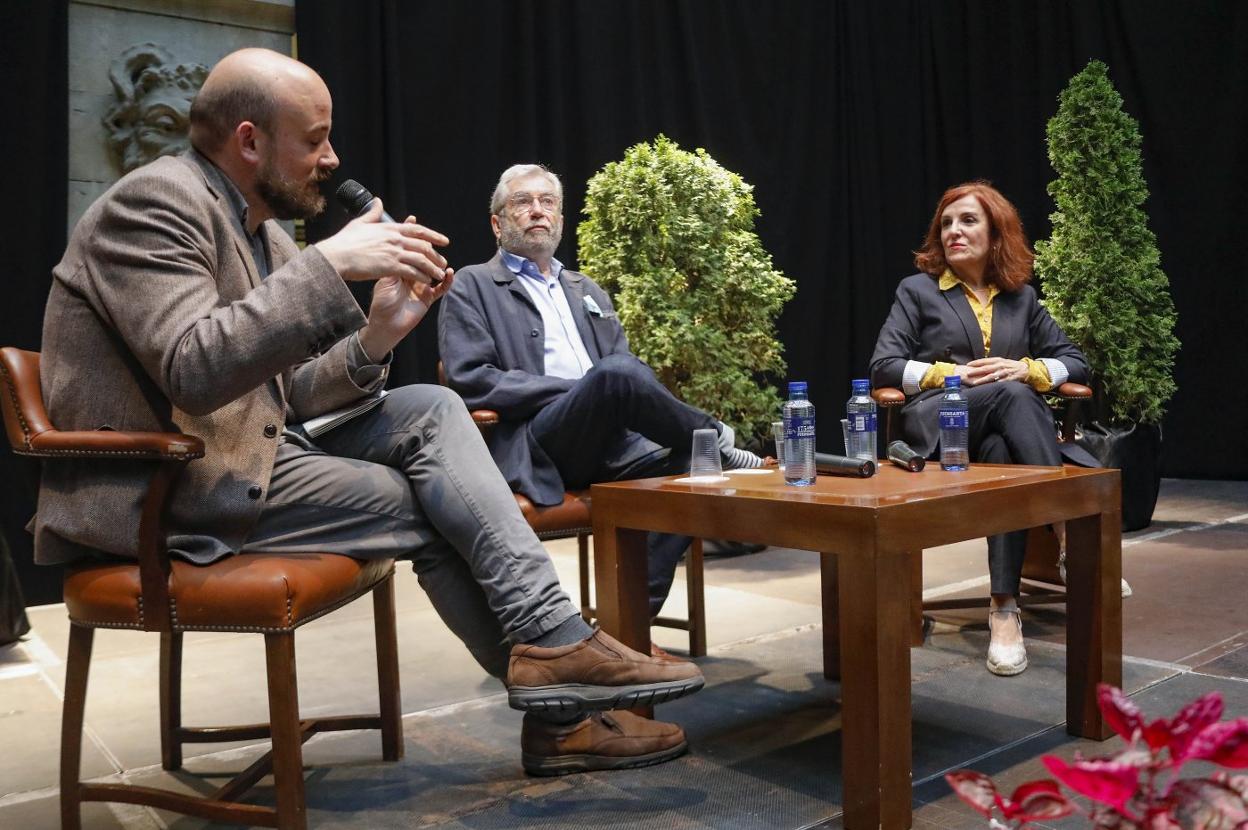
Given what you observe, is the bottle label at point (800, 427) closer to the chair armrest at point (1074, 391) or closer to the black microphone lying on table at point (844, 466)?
the black microphone lying on table at point (844, 466)

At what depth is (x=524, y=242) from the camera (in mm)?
2959

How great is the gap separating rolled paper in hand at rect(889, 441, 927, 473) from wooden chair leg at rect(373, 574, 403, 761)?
103cm

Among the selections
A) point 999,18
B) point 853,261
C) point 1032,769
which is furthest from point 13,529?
point 999,18

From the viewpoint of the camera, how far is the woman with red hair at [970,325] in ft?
9.11

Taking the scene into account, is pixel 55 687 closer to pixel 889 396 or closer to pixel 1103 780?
pixel 889 396

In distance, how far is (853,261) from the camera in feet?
21.0

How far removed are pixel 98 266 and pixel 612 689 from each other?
963mm

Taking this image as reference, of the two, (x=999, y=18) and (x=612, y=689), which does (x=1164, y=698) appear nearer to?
(x=612, y=689)

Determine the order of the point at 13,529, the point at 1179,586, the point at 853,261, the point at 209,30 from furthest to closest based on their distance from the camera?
1. the point at 853,261
2. the point at 209,30
3. the point at 13,529
4. the point at 1179,586

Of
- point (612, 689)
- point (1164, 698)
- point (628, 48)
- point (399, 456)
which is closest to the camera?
point (612, 689)

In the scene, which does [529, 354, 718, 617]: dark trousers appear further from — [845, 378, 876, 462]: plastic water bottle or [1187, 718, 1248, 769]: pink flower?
[1187, 718, 1248, 769]: pink flower

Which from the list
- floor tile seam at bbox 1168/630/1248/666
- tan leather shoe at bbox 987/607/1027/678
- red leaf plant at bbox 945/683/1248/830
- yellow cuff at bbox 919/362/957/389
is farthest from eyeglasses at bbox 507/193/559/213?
red leaf plant at bbox 945/683/1248/830

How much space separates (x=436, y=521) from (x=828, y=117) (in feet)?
17.4

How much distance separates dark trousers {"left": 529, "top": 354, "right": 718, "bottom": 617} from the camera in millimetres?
2439
